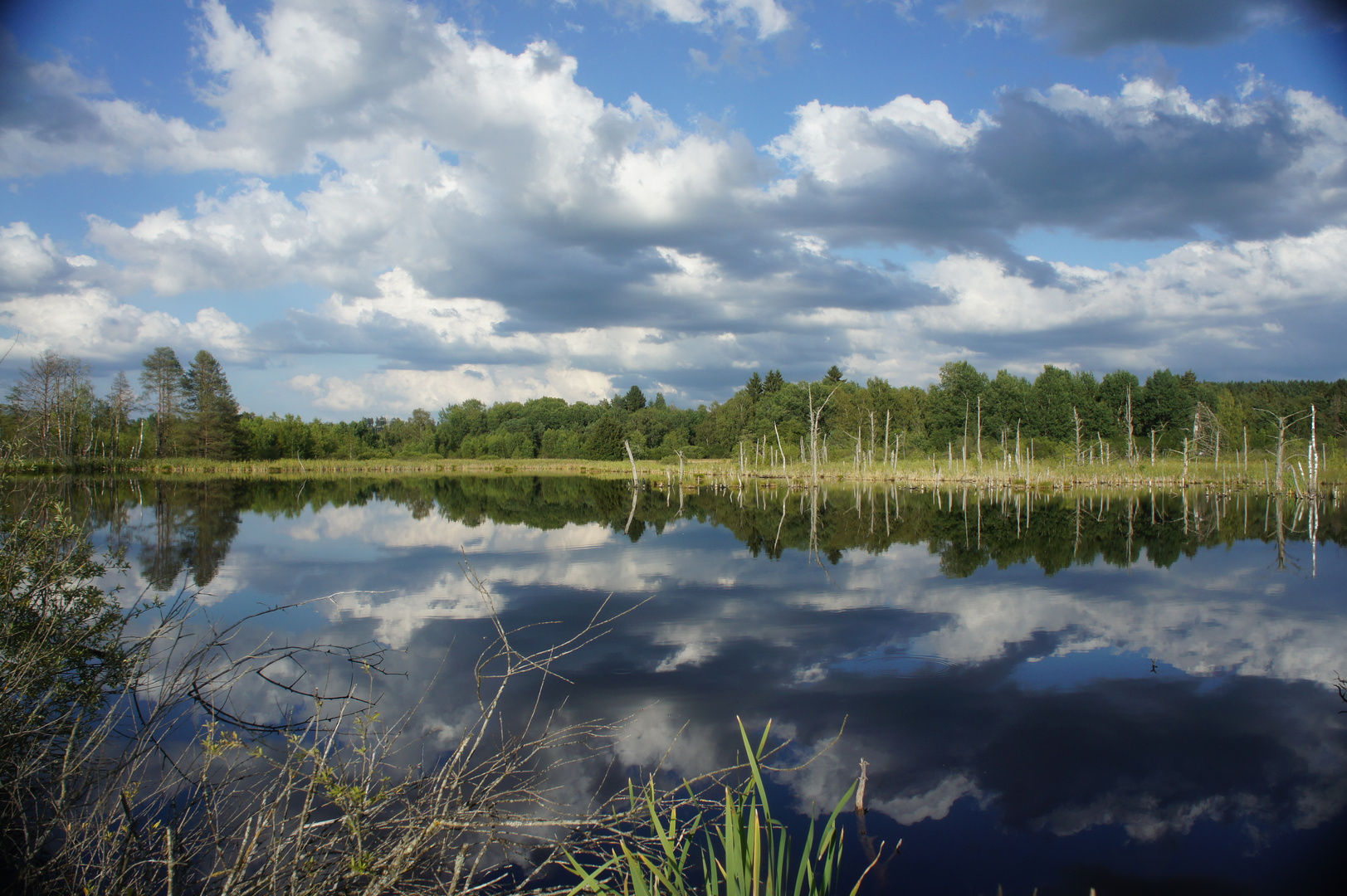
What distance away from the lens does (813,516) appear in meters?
26.3

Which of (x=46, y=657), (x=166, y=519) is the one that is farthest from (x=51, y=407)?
(x=46, y=657)

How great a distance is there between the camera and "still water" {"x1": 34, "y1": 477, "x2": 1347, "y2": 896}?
5.42 metres

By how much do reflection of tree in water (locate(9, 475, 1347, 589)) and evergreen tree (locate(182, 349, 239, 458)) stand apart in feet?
60.3

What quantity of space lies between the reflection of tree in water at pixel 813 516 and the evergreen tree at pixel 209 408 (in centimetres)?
1837

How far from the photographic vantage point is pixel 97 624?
18.6ft

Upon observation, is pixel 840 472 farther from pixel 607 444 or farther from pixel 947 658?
pixel 947 658

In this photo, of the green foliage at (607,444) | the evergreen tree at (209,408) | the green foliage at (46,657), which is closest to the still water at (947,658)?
the green foliage at (46,657)

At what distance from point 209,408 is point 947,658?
69151mm

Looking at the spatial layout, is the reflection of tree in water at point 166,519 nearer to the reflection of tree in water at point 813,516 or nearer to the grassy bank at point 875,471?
the reflection of tree in water at point 813,516

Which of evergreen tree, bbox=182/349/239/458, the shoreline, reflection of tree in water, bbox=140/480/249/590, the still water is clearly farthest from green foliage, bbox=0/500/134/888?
evergreen tree, bbox=182/349/239/458

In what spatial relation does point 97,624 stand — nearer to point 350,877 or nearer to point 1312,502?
point 350,877

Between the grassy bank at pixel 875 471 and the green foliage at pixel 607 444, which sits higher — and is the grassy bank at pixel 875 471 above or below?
below

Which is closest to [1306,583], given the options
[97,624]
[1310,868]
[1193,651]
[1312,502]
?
[1193,651]

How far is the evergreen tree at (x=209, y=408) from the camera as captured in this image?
2420 inches
